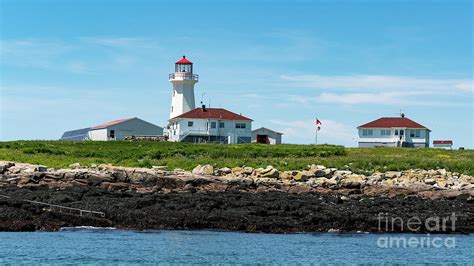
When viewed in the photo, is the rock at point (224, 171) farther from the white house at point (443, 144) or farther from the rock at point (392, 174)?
the white house at point (443, 144)

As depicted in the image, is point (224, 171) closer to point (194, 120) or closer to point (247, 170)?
point (247, 170)

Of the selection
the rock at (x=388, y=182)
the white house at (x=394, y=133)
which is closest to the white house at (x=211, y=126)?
the white house at (x=394, y=133)

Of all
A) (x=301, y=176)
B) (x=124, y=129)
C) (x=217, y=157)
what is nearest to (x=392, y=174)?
(x=301, y=176)

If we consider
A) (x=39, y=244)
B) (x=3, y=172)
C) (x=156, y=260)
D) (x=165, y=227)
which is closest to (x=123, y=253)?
(x=156, y=260)

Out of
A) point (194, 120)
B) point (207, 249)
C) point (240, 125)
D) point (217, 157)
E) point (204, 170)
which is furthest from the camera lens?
point (240, 125)

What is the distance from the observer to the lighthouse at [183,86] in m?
74.0

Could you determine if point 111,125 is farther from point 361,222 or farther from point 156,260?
point 156,260

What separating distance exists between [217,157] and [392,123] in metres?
29.8

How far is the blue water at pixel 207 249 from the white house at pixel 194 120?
4376 cm

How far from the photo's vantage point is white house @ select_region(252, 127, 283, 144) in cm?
7469

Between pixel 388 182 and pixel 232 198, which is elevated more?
pixel 388 182

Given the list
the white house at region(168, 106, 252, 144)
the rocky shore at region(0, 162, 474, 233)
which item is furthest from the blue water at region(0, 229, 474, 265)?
the white house at region(168, 106, 252, 144)

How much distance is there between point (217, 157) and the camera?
1918 inches

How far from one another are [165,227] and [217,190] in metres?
8.47
